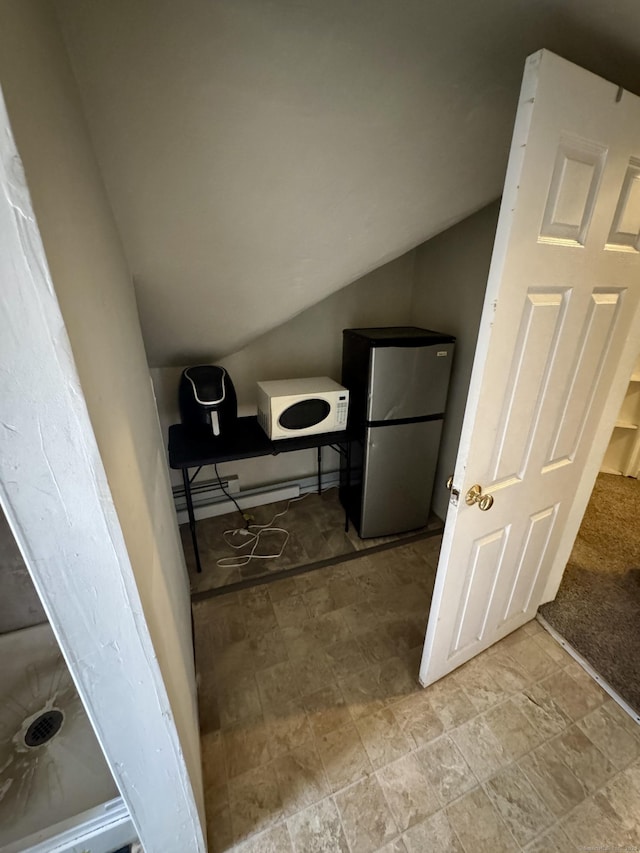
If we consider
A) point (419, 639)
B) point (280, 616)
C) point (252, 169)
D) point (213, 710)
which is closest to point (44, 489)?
point (252, 169)

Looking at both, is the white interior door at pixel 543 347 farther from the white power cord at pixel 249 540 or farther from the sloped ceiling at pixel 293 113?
the white power cord at pixel 249 540

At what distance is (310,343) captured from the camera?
7.59ft

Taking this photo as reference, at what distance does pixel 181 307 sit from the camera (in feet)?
4.53

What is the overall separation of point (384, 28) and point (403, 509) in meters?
2.03

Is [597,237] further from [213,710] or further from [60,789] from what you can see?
[60,789]

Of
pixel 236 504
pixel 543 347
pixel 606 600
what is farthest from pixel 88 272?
pixel 606 600

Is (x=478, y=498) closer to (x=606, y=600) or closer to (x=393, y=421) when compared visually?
(x=393, y=421)

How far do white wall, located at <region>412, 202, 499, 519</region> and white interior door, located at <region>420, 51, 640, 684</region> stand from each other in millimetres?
790

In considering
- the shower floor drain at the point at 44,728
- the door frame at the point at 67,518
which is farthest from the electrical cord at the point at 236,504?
the door frame at the point at 67,518

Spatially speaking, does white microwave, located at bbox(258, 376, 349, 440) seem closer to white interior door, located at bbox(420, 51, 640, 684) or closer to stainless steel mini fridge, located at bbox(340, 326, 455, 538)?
stainless steel mini fridge, located at bbox(340, 326, 455, 538)

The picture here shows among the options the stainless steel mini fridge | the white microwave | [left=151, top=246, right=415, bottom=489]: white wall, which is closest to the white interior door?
the stainless steel mini fridge

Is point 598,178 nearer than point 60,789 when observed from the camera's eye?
Yes

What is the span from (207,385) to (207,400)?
0.25ft

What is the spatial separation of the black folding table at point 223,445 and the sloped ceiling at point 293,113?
0.73m
